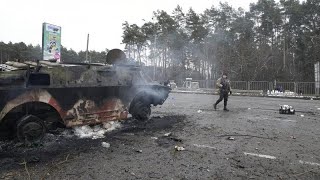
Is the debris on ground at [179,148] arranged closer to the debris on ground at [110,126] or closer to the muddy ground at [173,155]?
the muddy ground at [173,155]

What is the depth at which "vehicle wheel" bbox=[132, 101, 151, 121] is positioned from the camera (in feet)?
32.0

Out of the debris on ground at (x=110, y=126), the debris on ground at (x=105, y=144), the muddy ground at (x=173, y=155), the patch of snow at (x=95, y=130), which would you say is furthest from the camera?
the debris on ground at (x=110, y=126)

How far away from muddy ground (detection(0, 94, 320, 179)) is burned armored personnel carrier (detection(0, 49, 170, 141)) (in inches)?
18.4

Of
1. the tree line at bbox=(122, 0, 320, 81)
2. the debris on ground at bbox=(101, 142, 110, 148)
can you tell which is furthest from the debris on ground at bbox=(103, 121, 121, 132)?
the tree line at bbox=(122, 0, 320, 81)

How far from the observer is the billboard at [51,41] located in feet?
44.5

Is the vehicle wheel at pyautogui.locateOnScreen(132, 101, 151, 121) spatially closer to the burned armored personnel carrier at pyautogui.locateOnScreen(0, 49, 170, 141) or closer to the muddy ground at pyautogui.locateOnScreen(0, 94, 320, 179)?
the burned armored personnel carrier at pyautogui.locateOnScreen(0, 49, 170, 141)

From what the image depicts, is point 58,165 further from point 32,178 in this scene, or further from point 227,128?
point 227,128

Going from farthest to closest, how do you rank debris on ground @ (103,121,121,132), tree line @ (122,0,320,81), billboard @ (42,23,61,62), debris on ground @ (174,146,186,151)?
1. tree line @ (122,0,320,81)
2. billboard @ (42,23,61,62)
3. debris on ground @ (103,121,121,132)
4. debris on ground @ (174,146,186,151)

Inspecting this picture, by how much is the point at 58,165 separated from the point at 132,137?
2.60 metres

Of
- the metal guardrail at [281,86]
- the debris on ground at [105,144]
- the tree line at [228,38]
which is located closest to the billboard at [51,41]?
the debris on ground at [105,144]

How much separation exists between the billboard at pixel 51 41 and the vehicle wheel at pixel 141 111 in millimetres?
5431

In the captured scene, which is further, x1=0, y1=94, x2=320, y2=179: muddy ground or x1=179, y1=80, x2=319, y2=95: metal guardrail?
x1=179, y1=80, x2=319, y2=95: metal guardrail

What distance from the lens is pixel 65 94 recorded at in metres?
7.50

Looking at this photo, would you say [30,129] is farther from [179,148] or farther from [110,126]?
[179,148]
